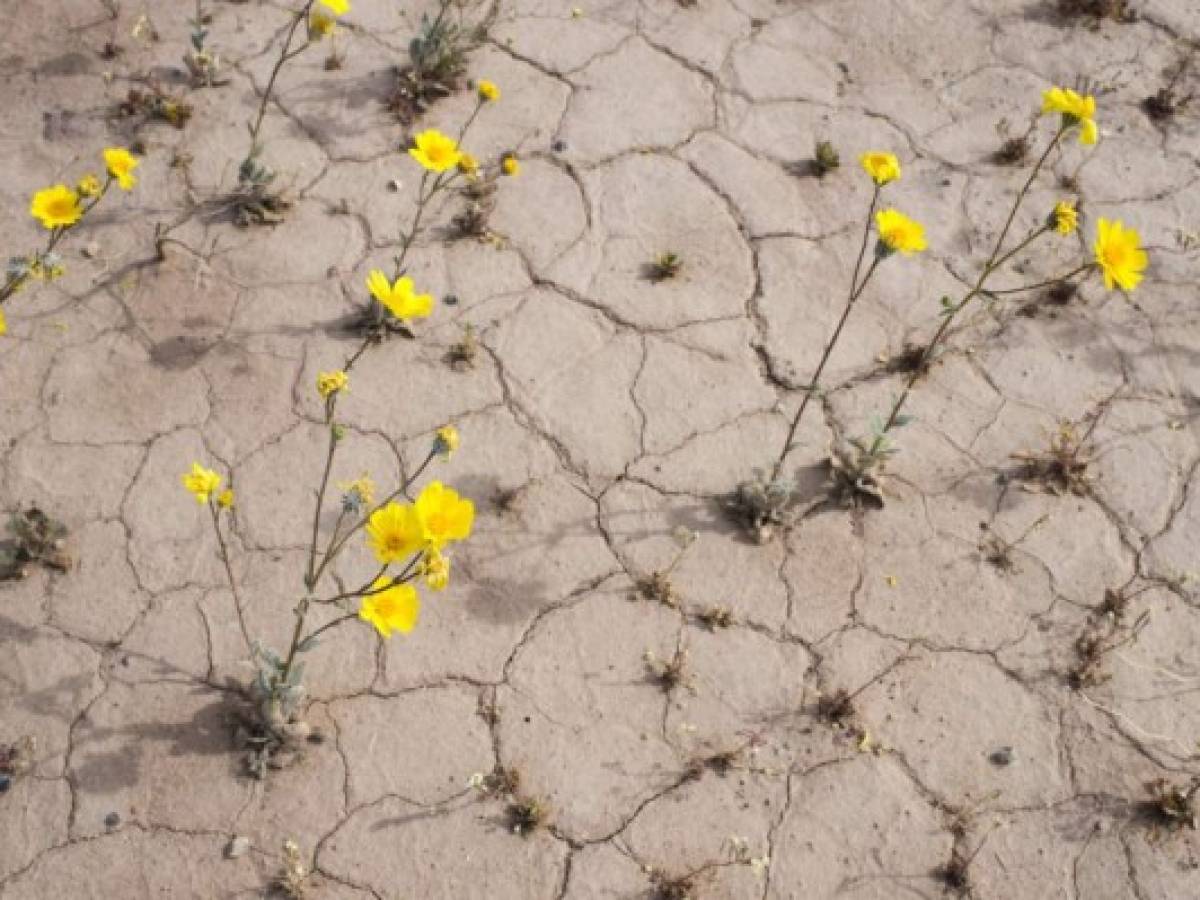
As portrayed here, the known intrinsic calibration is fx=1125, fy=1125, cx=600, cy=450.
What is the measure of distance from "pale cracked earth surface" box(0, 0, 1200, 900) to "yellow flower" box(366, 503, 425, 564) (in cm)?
63

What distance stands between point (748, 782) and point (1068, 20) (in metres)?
3.94

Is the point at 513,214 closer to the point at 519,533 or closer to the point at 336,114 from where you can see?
the point at 336,114

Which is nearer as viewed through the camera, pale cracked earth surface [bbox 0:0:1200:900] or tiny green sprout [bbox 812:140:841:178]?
pale cracked earth surface [bbox 0:0:1200:900]

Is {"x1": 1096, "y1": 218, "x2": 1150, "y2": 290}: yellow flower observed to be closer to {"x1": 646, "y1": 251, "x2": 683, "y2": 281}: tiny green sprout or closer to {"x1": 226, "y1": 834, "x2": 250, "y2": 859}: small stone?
{"x1": 646, "y1": 251, "x2": 683, "y2": 281}: tiny green sprout

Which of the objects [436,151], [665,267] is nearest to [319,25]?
[436,151]

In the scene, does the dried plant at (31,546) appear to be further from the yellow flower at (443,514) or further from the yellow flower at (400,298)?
the yellow flower at (443,514)

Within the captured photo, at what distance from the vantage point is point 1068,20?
203 inches

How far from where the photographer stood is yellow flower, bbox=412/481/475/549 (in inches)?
106

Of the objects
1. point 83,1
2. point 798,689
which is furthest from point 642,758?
point 83,1

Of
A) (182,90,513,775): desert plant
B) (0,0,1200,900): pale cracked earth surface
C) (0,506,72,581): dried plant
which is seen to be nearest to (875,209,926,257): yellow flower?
(0,0,1200,900): pale cracked earth surface

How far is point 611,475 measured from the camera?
3.65m

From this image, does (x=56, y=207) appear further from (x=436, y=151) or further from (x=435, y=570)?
(x=435, y=570)

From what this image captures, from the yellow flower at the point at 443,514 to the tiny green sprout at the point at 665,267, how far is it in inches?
65.6

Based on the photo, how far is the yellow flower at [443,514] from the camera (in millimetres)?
2693
